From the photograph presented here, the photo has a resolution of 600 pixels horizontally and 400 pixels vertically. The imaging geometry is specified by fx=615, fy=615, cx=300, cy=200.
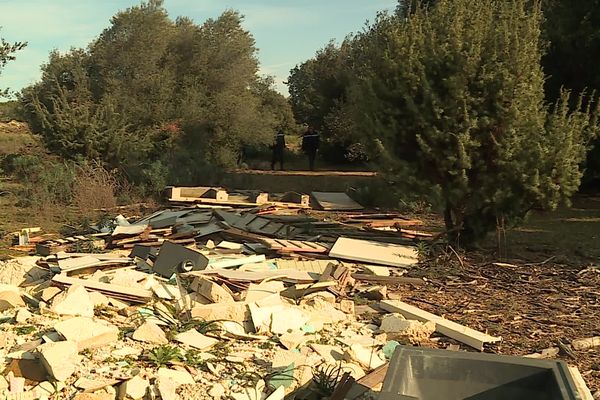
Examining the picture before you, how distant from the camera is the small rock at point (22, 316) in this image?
5984 mm

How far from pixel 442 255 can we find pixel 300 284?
3.27 meters

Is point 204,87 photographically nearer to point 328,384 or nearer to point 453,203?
point 453,203

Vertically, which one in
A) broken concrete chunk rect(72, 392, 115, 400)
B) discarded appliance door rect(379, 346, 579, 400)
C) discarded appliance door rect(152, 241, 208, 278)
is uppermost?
discarded appliance door rect(379, 346, 579, 400)

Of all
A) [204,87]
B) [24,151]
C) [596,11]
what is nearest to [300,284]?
[596,11]

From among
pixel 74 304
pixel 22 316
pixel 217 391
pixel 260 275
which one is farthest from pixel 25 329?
pixel 260 275

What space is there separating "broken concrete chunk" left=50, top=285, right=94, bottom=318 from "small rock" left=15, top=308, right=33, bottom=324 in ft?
0.74

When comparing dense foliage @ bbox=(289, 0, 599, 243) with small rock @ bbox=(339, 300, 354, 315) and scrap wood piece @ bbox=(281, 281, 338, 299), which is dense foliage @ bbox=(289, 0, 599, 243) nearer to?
scrap wood piece @ bbox=(281, 281, 338, 299)

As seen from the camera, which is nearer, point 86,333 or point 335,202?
point 86,333

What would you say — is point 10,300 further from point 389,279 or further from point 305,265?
point 389,279

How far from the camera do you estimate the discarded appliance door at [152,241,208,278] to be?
795 centimetres

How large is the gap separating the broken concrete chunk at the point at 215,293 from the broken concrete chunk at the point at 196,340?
966 mm

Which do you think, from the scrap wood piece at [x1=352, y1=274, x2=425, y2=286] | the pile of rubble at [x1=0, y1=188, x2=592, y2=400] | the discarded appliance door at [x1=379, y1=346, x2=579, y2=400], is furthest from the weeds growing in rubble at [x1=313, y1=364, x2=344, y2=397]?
the scrap wood piece at [x1=352, y1=274, x2=425, y2=286]

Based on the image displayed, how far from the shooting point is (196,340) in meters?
5.47

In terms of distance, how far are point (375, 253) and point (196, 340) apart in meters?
4.81
